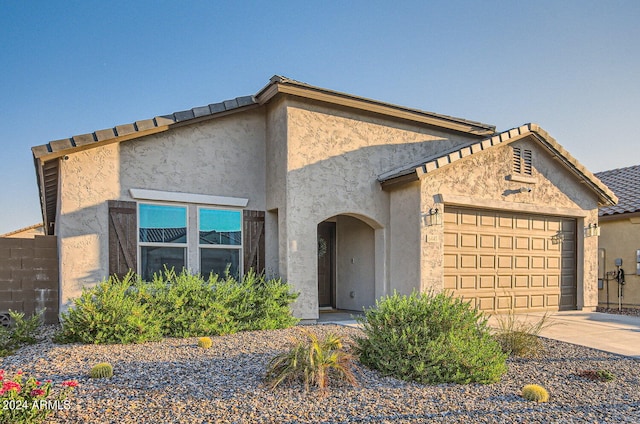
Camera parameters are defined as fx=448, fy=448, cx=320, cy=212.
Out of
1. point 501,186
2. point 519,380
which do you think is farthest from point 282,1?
point 519,380

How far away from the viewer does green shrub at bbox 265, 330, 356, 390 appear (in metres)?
5.21

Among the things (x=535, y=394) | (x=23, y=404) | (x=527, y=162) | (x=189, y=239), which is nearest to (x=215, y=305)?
(x=189, y=239)

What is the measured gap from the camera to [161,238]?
9875 millimetres

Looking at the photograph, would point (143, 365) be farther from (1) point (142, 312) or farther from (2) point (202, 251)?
(2) point (202, 251)

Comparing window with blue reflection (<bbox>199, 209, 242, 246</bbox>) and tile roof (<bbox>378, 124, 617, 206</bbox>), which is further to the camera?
tile roof (<bbox>378, 124, 617, 206</bbox>)

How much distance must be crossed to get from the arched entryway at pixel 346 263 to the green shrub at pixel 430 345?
5425mm

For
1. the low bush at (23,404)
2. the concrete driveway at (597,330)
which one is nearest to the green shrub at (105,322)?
the low bush at (23,404)

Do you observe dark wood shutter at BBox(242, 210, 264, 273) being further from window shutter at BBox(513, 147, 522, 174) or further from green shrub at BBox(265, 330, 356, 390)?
window shutter at BBox(513, 147, 522, 174)

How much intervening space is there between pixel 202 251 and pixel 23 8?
6.19m

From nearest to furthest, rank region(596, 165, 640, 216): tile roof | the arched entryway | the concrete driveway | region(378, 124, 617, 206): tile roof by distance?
the concrete driveway < region(378, 124, 617, 206): tile roof < the arched entryway < region(596, 165, 640, 216): tile roof

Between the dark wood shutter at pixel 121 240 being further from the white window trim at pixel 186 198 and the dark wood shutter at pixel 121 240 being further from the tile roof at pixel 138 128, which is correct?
the tile roof at pixel 138 128

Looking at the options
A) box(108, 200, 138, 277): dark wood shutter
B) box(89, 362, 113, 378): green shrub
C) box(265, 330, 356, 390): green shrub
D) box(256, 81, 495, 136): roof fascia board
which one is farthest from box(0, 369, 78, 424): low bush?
box(256, 81, 495, 136): roof fascia board

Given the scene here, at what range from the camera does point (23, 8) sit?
361 inches

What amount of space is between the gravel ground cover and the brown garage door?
4334mm
